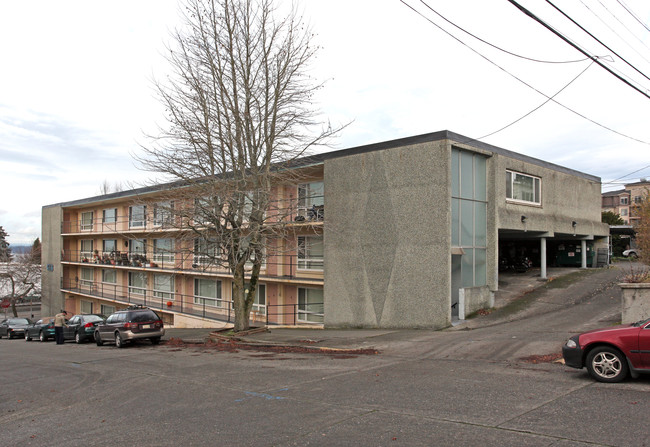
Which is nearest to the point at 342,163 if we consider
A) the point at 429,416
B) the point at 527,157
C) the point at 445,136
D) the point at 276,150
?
the point at 276,150

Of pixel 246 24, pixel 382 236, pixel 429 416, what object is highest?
pixel 246 24

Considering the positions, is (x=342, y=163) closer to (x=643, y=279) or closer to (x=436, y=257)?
(x=436, y=257)

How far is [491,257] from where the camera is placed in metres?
18.5

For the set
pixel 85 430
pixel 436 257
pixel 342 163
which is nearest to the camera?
pixel 85 430

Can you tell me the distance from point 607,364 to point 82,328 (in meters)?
23.3

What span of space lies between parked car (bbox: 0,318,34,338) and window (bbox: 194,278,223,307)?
12.4 metres

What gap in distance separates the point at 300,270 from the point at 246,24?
1087 centimetres

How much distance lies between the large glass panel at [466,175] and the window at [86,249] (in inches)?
1362

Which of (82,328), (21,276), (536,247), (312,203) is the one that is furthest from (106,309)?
(536,247)

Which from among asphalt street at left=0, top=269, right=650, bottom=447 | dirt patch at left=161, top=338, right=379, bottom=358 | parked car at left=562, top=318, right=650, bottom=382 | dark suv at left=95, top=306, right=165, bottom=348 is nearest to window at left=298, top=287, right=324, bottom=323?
dirt patch at left=161, top=338, right=379, bottom=358

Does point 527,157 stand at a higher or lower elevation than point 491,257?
higher

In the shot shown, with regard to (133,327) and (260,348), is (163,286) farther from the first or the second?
(260,348)

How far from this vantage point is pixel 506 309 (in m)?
17.7

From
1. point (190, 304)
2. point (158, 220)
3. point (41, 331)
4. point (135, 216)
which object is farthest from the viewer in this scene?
point (135, 216)
